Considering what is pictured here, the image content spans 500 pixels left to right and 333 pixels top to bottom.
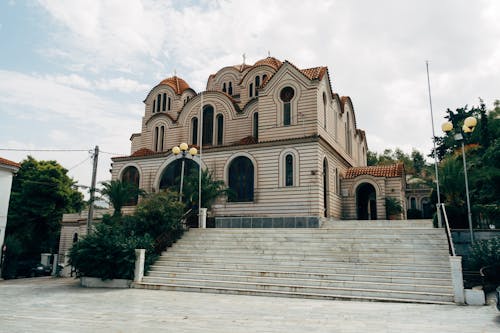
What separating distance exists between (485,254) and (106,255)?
14366 millimetres

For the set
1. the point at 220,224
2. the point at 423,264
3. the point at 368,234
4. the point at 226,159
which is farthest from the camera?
the point at 226,159

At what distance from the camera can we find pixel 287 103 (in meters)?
25.5

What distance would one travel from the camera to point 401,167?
26391mm

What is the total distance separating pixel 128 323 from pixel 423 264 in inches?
402

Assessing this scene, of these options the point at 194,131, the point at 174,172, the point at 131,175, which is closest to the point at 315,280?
the point at 174,172

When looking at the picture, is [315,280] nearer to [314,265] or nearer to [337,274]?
[337,274]

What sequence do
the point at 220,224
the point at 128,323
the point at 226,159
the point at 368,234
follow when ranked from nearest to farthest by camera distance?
the point at 128,323
the point at 368,234
the point at 220,224
the point at 226,159

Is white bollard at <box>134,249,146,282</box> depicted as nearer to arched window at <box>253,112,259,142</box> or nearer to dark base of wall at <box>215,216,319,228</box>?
dark base of wall at <box>215,216,319,228</box>

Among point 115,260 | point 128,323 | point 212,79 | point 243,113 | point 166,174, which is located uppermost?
point 212,79

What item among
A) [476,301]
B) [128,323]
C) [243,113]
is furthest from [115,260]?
[243,113]

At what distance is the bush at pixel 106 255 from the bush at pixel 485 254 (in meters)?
12.7

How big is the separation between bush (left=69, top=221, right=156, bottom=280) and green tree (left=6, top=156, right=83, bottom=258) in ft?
56.8

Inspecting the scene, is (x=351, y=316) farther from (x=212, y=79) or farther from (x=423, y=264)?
(x=212, y=79)

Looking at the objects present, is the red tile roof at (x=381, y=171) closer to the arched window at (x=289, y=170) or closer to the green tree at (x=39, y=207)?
the arched window at (x=289, y=170)
